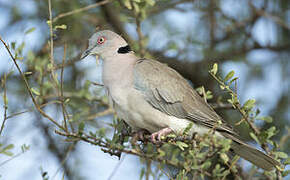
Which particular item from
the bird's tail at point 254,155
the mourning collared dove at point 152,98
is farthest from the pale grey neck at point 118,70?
the bird's tail at point 254,155

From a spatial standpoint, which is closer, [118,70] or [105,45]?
[118,70]

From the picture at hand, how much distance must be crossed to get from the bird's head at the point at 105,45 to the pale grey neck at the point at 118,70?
0.05m

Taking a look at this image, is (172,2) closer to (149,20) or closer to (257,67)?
(149,20)

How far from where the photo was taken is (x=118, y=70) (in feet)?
10.7

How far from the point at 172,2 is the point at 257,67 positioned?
132cm

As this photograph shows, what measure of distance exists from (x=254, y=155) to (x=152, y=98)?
82 centimetres

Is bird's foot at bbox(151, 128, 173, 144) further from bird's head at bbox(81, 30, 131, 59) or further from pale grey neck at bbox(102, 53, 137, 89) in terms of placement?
bird's head at bbox(81, 30, 131, 59)

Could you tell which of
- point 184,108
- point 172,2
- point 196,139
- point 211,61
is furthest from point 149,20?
point 196,139

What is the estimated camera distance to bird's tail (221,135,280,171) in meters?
2.84

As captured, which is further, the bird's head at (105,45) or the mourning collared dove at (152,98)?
the bird's head at (105,45)

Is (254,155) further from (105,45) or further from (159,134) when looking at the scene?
(105,45)

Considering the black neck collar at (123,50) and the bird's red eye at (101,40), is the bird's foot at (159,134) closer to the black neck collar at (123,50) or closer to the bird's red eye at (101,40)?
the black neck collar at (123,50)

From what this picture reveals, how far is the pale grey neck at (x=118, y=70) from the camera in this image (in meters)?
3.19

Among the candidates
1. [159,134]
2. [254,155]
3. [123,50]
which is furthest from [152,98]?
[254,155]
